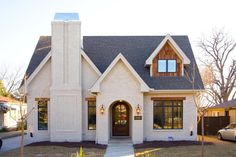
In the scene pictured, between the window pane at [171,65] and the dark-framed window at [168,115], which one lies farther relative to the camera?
the window pane at [171,65]

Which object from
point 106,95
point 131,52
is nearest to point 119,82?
point 106,95

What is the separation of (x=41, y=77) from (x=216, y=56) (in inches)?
1505

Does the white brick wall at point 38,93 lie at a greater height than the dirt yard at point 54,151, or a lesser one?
greater

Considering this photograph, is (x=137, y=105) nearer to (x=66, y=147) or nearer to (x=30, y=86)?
(x=66, y=147)

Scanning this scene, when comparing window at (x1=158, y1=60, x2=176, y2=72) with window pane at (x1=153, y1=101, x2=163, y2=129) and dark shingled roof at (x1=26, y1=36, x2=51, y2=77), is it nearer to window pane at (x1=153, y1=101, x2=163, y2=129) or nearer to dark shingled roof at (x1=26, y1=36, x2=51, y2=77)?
window pane at (x1=153, y1=101, x2=163, y2=129)

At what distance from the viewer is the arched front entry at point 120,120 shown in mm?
26438

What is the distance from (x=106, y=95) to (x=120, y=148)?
3.90 m

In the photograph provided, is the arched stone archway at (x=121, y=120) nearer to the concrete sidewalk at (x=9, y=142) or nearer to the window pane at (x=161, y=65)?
the window pane at (x=161, y=65)

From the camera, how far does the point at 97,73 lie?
25344 millimetres

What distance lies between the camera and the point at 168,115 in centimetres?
2477

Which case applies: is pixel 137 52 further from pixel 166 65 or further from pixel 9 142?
pixel 9 142

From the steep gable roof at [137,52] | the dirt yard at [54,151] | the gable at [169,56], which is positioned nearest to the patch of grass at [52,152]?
the dirt yard at [54,151]

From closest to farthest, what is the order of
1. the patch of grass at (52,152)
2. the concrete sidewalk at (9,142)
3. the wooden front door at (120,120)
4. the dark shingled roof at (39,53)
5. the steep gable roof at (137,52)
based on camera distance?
1. the patch of grass at (52,152)
2. the concrete sidewalk at (9,142)
3. the steep gable roof at (137,52)
4. the wooden front door at (120,120)
5. the dark shingled roof at (39,53)

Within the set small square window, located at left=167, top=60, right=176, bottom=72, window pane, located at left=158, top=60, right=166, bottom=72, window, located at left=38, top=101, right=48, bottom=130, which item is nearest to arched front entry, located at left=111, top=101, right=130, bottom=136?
window pane, located at left=158, top=60, right=166, bottom=72
